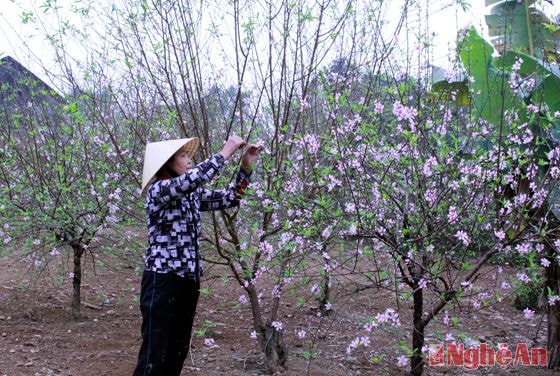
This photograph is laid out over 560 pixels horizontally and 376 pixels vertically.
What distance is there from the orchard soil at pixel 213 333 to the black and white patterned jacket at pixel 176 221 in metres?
0.67

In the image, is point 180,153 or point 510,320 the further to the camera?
point 510,320

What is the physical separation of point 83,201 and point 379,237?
3.40m

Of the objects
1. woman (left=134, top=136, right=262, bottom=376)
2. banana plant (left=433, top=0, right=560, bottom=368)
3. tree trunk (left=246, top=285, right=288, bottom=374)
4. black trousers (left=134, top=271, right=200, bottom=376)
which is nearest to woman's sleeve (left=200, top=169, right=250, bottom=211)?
woman (left=134, top=136, right=262, bottom=376)

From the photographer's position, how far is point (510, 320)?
7.12m

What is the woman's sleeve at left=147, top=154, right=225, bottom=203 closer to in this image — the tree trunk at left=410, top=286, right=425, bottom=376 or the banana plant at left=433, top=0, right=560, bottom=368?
the tree trunk at left=410, top=286, right=425, bottom=376

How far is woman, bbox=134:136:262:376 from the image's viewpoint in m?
3.04

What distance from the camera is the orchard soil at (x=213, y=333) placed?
470 cm

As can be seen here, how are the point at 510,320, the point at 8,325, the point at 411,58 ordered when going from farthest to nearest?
the point at 510,320
the point at 8,325
the point at 411,58

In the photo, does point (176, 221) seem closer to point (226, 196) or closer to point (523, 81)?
point (226, 196)

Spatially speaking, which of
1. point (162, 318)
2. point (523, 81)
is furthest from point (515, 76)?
point (162, 318)

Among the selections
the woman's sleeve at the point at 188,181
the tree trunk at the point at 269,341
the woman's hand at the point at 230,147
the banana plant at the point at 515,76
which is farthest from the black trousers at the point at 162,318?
the banana plant at the point at 515,76

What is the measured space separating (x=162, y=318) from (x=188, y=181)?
75cm

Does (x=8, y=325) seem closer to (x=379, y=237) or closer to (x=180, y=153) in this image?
(x=180, y=153)

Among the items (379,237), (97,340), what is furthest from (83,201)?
(379,237)
